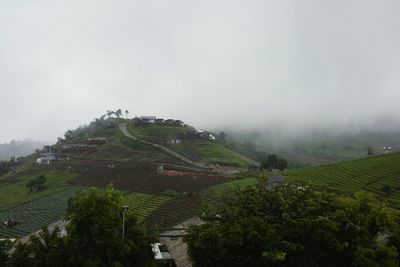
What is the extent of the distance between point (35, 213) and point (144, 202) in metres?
22.4

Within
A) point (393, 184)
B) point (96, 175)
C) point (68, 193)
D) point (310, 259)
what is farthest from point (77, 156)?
point (310, 259)

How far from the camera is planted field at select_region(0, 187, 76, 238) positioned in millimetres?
67312

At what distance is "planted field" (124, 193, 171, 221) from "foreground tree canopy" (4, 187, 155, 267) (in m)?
31.0

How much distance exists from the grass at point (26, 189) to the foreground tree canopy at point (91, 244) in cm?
5882

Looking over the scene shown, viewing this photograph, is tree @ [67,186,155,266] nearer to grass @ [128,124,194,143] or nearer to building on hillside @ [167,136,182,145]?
building on hillside @ [167,136,182,145]

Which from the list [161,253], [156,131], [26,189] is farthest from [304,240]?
[156,131]

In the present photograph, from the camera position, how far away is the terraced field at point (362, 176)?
64375 mm

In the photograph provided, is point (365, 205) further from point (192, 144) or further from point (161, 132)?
point (161, 132)

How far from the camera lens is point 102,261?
31.6m

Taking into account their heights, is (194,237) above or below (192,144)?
below

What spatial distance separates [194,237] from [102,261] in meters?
8.04

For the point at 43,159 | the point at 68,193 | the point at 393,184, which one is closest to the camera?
the point at 393,184

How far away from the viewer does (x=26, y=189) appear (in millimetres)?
96750

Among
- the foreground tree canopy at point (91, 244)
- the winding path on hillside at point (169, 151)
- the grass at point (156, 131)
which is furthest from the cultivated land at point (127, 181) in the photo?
the foreground tree canopy at point (91, 244)
